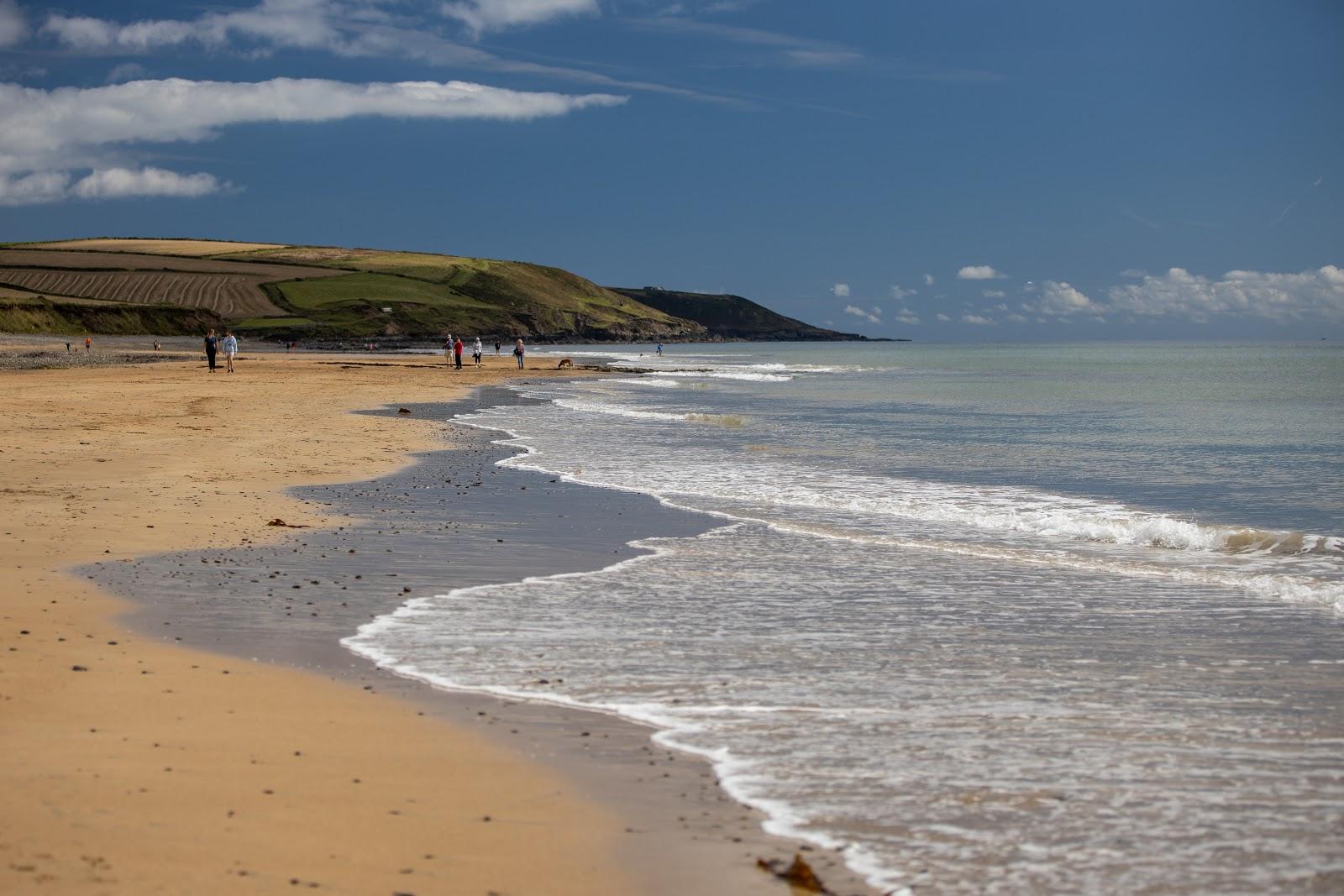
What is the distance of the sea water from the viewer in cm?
531

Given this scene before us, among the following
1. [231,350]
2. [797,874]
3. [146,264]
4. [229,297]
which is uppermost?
[146,264]

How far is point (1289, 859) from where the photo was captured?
16.5 feet

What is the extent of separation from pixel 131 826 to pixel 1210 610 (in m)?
8.33

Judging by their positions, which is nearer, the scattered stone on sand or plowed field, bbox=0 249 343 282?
the scattered stone on sand

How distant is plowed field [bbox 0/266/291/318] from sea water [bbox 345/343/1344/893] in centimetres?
13576

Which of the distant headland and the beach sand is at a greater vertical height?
the distant headland

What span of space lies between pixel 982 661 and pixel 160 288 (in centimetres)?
15913

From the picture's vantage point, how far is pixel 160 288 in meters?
152

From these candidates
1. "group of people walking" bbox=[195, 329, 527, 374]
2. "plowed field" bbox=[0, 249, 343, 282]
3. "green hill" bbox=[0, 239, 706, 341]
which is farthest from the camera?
"plowed field" bbox=[0, 249, 343, 282]

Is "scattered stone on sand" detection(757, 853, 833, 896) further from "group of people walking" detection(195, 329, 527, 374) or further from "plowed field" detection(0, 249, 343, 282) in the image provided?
"plowed field" detection(0, 249, 343, 282)

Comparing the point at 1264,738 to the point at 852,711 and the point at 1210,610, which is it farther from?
the point at 1210,610

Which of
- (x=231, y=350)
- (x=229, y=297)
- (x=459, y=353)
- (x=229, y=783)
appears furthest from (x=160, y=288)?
(x=229, y=783)

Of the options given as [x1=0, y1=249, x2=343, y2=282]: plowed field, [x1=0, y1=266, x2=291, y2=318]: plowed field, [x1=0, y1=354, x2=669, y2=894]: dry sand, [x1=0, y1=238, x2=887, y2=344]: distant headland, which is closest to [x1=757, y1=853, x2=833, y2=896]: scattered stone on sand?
[x1=0, y1=354, x2=669, y2=894]: dry sand

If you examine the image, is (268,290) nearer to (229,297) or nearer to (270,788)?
(229,297)
